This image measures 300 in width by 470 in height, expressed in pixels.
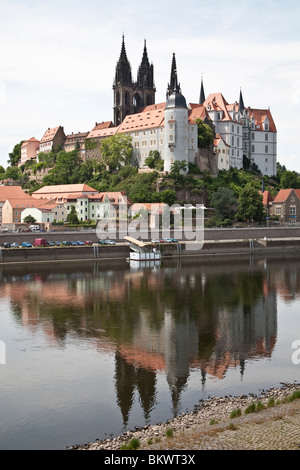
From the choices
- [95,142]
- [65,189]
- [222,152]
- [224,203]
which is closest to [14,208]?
[65,189]

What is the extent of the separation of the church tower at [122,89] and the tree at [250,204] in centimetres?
3889

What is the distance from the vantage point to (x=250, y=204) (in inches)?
2837

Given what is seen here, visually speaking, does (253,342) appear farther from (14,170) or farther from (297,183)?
(14,170)

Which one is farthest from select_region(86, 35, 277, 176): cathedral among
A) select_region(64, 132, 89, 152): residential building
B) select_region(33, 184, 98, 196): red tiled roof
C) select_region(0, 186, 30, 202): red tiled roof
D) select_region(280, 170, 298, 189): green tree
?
select_region(0, 186, 30, 202): red tiled roof

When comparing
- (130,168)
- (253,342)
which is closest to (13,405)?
(253,342)

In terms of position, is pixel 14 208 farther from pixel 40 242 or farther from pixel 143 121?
pixel 143 121

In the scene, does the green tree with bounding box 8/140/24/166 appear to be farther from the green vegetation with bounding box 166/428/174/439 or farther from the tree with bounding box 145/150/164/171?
the green vegetation with bounding box 166/428/174/439

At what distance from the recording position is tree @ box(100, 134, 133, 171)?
88812 mm

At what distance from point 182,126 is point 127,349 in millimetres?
63119

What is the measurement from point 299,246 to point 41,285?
38.9 meters

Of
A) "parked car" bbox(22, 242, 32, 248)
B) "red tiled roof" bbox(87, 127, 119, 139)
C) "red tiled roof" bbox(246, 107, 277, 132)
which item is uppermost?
"red tiled roof" bbox(246, 107, 277, 132)

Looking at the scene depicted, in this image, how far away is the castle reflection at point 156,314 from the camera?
781 inches

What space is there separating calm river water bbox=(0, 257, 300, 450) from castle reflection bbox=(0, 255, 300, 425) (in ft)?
0.20

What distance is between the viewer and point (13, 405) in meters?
16.2
